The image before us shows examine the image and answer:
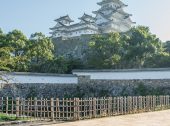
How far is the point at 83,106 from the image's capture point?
49.4 ft

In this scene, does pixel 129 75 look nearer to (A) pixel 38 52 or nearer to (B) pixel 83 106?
(A) pixel 38 52

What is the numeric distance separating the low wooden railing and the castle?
39.7 meters

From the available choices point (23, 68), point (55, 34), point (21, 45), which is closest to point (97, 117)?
point (23, 68)

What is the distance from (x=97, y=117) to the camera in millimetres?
12961

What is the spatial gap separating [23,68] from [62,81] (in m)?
4.90

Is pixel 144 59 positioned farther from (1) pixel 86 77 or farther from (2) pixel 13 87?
(2) pixel 13 87

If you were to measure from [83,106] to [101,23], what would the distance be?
44.8m

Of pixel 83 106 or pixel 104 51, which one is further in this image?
pixel 104 51

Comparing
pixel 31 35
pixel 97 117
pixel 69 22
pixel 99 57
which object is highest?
pixel 69 22

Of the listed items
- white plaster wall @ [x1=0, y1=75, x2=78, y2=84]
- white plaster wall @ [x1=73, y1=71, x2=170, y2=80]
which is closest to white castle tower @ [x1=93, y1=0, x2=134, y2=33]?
white plaster wall @ [x1=73, y1=71, x2=170, y2=80]

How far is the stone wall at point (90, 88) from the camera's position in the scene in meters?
25.5

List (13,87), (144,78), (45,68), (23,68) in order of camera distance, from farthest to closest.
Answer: (45,68) < (23,68) < (144,78) < (13,87)

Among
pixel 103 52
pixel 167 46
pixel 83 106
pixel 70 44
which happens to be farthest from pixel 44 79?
pixel 70 44

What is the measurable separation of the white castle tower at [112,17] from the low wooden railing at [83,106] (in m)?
39.3
